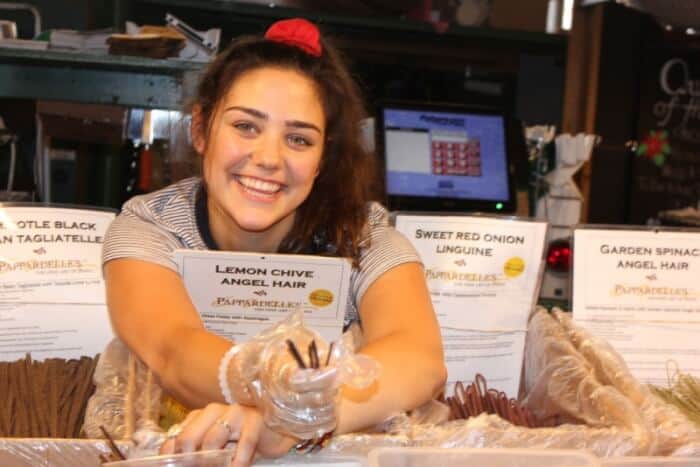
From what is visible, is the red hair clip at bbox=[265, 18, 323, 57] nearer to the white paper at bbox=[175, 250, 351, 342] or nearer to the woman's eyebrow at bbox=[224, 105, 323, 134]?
the woman's eyebrow at bbox=[224, 105, 323, 134]

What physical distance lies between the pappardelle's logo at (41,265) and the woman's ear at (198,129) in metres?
0.24

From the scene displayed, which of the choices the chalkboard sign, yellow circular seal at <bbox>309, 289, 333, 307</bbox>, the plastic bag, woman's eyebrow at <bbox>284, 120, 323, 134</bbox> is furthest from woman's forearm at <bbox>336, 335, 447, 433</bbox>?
the chalkboard sign

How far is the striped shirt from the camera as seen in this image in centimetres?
127

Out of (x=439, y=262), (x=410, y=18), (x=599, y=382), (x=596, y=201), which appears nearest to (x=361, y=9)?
(x=410, y=18)

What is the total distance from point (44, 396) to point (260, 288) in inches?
12.0

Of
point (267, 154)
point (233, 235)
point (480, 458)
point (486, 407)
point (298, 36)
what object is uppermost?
point (298, 36)

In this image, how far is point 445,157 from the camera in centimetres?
282

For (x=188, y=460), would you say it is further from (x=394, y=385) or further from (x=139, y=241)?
(x=139, y=241)

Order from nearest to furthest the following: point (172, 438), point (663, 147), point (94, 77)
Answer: point (172, 438) → point (94, 77) → point (663, 147)

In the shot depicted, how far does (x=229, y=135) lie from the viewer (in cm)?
126

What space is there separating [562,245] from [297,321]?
→ 156 centimetres

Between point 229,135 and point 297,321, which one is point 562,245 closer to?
point 229,135

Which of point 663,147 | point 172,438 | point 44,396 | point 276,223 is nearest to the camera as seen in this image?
point 172,438

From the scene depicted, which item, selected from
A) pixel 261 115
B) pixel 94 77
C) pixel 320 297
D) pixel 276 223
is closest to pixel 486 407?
pixel 320 297
